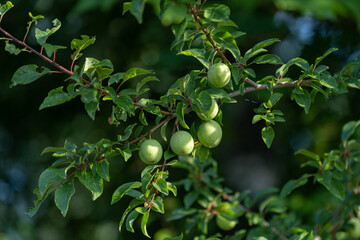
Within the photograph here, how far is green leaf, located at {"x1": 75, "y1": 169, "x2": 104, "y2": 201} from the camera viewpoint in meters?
1.00

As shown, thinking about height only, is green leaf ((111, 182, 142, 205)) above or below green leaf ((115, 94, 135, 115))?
below

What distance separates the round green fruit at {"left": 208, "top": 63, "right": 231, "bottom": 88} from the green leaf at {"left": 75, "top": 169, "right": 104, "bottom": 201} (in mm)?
320

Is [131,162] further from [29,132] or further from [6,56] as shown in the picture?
[6,56]

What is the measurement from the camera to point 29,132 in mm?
3484

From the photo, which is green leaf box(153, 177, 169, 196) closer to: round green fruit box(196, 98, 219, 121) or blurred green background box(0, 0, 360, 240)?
round green fruit box(196, 98, 219, 121)

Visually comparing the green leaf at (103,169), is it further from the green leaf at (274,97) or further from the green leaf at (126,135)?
the green leaf at (274,97)

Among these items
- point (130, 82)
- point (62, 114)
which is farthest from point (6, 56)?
point (130, 82)

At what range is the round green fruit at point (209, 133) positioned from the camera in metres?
1.06

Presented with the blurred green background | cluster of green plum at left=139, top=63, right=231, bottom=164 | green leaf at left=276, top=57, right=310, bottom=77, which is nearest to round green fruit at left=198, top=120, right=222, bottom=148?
cluster of green plum at left=139, top=63, right=231, bottom=164

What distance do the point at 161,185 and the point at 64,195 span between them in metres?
0.20

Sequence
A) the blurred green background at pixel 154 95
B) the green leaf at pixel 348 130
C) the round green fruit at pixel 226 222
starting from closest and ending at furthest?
1. the green leaf at pixel 348 130
2. the round green fruit at pixel 226 222
3. the blurred green background at pixel 154 95

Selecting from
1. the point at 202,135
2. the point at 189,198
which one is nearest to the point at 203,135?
the point at 202,135

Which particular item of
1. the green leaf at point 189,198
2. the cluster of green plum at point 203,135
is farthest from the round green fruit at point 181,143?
the green leaf at point 189,198

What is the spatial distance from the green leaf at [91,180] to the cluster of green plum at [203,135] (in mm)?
109
